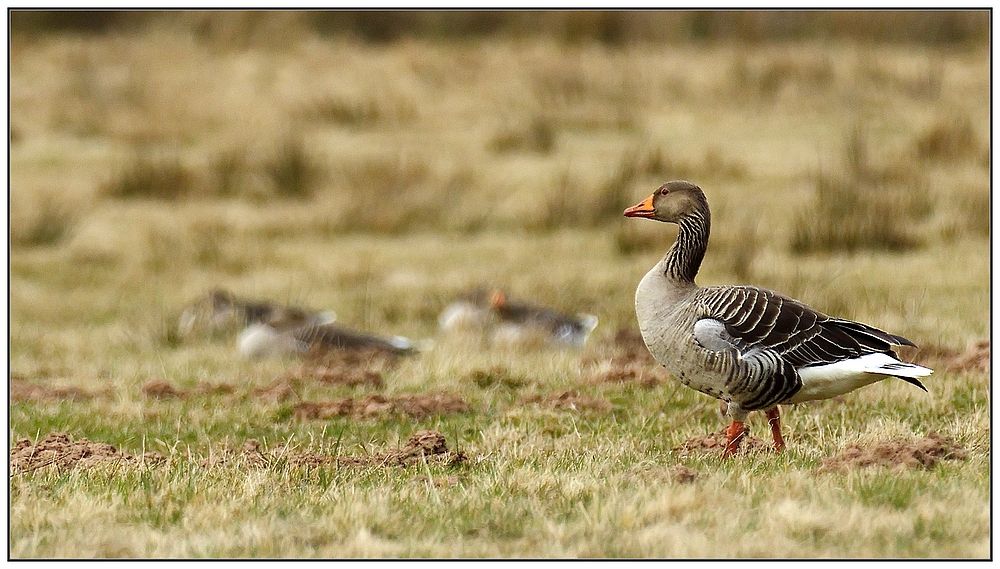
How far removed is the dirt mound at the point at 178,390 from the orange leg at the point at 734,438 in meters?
3.22

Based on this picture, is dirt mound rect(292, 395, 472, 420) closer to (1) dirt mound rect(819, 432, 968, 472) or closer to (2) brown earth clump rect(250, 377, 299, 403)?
(2) brown earth clump rect(250, 377, 299, 403)

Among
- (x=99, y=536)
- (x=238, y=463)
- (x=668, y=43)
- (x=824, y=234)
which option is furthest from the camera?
(x=668, y=43)

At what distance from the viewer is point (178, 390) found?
25.0 feet

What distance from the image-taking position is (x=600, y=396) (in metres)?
7.26

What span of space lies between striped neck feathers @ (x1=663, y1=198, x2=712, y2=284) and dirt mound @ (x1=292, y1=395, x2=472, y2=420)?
1611mm

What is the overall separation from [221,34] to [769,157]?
10.2 m

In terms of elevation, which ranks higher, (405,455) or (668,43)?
(668,43)

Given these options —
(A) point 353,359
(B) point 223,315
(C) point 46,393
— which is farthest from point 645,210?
(B) point 223,315

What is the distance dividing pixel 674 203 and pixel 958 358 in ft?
8.70

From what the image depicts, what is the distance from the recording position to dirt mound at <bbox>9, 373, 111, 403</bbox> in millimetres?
7582

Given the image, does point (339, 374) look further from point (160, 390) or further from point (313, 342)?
point (160, 390)

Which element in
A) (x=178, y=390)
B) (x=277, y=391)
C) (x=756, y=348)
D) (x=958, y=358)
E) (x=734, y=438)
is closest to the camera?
(x=756, y=348)

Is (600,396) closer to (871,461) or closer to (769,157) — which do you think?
(871,461)

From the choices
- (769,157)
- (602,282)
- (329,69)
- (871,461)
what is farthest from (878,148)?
(871,461)
